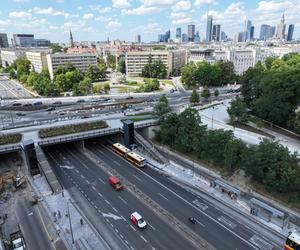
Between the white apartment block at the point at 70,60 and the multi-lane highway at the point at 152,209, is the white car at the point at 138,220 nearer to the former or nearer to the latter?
the multi-lane highway at the point at 152,209

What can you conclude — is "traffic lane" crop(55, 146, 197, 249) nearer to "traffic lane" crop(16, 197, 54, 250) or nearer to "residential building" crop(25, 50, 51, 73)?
"traffic lane" crop(16, 197, 54, 250)

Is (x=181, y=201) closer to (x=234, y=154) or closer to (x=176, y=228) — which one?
(x=176, y=228)

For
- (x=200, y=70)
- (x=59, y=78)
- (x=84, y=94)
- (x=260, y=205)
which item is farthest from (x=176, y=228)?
(x=59, y=78)

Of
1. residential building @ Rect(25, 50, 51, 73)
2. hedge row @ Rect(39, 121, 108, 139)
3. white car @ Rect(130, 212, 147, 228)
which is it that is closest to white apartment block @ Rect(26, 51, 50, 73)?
residential building @ Rect(25, 50, 51, 73)

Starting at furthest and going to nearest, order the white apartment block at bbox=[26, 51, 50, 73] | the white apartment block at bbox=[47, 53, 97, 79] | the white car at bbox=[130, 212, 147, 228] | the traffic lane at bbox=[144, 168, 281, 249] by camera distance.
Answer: the white apartment block at bbox=[26, 51, 50, 73]
the white apartment block at bbox=[47, 53, 97, 79]
the white car at bbox=[130, 212, 147, 228]
the traffic lane at bbox=[144, 168, 281, 249]

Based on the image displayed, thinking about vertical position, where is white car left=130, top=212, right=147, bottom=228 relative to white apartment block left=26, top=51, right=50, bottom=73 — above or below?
below

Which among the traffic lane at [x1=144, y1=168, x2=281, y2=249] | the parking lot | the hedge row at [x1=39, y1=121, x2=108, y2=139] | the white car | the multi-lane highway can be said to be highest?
the hedge row at [x1=39, y1=121, x2=108, y2=139]
